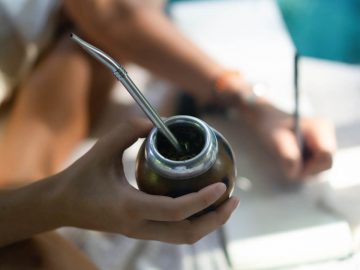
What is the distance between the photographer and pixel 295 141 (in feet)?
2.48

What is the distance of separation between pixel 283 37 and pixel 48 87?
0.37 meters

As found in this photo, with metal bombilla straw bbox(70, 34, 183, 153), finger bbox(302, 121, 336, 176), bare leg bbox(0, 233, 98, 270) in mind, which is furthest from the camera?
finger bbox(302, 121, 336, 176)

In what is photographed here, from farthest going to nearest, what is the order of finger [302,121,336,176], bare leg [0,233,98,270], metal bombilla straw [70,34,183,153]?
finger [302,121,336,176] < bare leg [0,233,98,270] < metal bombilla straw [70,34,183,153]

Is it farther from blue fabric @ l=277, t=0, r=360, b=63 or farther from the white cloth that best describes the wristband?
the white cloth

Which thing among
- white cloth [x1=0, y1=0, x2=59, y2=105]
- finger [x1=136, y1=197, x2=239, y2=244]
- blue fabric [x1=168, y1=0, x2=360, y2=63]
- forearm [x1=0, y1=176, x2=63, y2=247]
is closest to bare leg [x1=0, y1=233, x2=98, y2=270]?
forearm [x1=0, y1=176, x2=63, y2=247]

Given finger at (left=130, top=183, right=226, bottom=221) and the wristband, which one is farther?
the wristband

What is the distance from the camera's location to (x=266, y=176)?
77 centimetres

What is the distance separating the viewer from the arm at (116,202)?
464mm

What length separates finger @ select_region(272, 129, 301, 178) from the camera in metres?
0.74

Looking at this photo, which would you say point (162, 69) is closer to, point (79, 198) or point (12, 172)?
point (12, 172)

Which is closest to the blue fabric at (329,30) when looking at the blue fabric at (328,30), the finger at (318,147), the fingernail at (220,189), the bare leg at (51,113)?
the blue fabric at (328,30)

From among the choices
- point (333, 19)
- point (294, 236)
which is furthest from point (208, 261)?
point (333, 19)

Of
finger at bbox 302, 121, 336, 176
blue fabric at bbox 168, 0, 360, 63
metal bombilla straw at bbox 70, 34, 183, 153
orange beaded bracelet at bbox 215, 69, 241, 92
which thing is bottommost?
finger at bbox 302, 121, 336, 176

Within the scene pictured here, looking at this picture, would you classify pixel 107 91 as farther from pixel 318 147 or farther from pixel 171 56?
pixel 318 147
